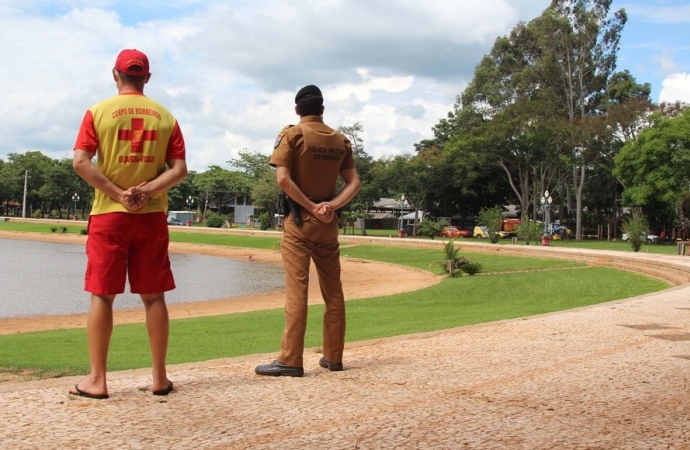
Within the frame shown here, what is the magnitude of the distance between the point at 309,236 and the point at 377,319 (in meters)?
6.73

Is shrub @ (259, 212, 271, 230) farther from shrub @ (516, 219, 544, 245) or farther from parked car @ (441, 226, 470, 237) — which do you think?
shrub @ (516, 219, 544, 245)

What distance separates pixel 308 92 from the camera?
18.3 ft

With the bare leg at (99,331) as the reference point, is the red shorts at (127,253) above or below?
above

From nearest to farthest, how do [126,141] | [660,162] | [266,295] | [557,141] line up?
1. [126,141]
2. [266,295]
3. [660,162]
4. [557,141]

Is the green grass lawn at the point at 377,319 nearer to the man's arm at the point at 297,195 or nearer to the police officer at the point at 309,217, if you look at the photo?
the police officer at the point at 309,217

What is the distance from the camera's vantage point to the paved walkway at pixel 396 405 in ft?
12.0

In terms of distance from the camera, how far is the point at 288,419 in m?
4.02

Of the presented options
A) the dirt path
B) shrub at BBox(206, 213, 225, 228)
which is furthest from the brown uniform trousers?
shrub at BBox(206, 213, 225, 228)

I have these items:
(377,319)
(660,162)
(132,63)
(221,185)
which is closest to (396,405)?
(132,63)

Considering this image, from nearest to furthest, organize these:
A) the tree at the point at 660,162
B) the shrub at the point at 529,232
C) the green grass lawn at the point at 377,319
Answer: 1. the green grass lawn at the point at 377,319
2. the shrub at the point at 529,232
3. the tree at the point at 660,162

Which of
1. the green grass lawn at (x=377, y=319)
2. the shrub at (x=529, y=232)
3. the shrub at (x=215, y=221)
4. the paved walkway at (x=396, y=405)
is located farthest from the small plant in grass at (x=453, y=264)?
the shrub at (x=215, y=221)

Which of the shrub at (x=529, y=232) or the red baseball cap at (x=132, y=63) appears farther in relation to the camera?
the shrub at (x=529, y=232)

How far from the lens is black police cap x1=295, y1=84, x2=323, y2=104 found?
219 inches

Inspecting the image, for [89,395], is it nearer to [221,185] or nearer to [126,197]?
[126,197]
